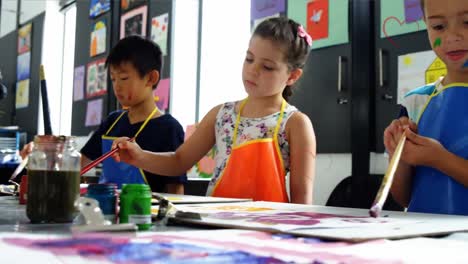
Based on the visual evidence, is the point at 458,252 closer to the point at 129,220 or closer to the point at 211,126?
the point at 129,220

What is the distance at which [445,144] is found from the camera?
987 mm

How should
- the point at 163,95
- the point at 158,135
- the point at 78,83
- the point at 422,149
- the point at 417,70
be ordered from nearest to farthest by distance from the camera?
1. the point at 422,149
2. the point at 158,135
3. the point at 417,70
4. the point at 163,95
5. the point at 78,83

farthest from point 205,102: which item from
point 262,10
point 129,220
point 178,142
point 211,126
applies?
point 129,220

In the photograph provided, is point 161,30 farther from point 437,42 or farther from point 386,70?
point 437,42

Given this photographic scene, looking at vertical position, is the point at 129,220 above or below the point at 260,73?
below

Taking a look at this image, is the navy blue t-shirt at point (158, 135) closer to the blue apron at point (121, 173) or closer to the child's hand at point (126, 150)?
the blue apron at point (121, 173)

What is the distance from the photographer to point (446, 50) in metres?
0.96

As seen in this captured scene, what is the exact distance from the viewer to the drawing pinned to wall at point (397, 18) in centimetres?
204

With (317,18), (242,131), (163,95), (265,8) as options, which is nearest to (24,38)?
(163,95)

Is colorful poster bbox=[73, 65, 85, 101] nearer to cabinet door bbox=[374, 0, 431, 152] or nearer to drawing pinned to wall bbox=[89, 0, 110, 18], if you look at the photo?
drawing pinned to wall bbox=[89, 0, 110, 18]

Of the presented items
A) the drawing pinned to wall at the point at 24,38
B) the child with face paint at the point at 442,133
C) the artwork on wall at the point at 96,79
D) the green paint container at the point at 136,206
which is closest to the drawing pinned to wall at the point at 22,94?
the drawing pinned to wall at the point at 24,38

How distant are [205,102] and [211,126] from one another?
5.94 feet

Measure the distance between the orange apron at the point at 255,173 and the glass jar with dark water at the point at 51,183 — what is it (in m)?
0.66

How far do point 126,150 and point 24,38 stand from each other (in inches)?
183
